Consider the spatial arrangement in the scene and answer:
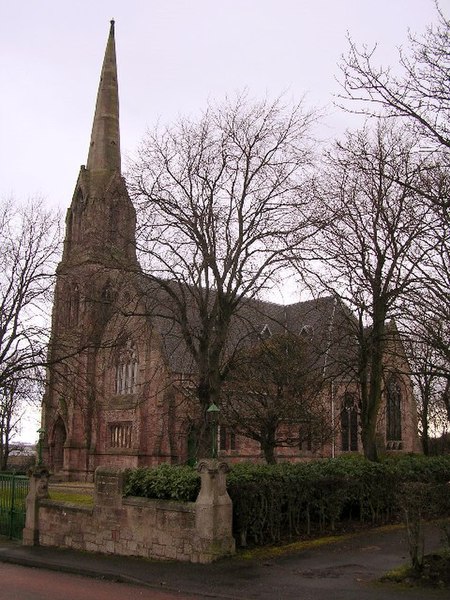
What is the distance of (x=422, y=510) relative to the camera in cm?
1103

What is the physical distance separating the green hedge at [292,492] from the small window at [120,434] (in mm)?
22776

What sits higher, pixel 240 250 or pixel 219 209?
pixel 219 209

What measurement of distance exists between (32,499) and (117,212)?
8.69m

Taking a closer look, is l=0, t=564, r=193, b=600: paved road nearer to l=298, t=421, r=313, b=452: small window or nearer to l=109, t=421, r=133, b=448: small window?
l=298, t=421, r=313, b=452: small window

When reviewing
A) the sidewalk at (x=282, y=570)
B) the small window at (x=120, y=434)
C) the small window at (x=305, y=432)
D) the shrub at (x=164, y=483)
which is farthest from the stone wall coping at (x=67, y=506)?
the small window at (x=120, y=434)

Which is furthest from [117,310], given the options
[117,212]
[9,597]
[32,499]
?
[9,597]

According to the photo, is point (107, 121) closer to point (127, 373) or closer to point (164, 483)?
point (127, 373)

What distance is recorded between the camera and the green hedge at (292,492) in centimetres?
1406

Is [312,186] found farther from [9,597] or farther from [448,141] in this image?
[9,597]

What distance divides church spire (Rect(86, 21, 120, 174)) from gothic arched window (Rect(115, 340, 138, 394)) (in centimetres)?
1274

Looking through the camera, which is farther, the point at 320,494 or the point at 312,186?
the point at 312,186

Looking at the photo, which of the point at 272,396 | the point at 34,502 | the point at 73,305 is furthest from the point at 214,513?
the point at 73,305

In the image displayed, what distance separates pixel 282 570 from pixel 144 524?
347 cm

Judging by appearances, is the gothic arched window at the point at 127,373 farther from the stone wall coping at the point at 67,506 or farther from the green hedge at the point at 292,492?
the green hedge at the point at 292,492
